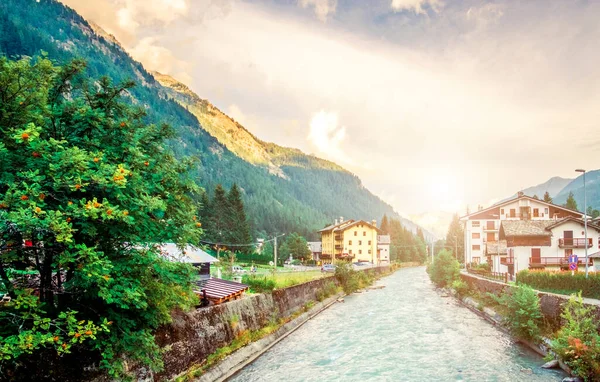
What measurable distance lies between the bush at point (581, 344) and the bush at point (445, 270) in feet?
144

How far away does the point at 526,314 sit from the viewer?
28.2 m

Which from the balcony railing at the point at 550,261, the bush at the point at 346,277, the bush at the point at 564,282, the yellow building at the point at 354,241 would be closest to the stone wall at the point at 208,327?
the bush at the point at 564,282

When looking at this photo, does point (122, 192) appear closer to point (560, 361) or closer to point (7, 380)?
point (7, 380)

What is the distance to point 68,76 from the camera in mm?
13547

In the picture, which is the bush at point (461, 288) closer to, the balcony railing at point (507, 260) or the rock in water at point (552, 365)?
the balcony railing at point (507, 260)

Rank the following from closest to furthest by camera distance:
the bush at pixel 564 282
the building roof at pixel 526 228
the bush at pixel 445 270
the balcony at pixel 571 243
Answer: the bush at pixel 564 282
the balcony at pixel 571 243
the building roof at pixel 526 228
the bush at pixel 445 270

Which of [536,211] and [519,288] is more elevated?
[536,211]

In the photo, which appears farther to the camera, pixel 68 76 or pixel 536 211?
pixel 536 211

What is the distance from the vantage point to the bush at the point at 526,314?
1080 inches

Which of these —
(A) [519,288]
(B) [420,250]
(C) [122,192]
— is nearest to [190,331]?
(C) [122,192]

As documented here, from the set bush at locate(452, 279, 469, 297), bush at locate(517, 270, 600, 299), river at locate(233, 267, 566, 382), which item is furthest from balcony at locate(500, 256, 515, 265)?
river at locate(233, 267, 566, 382)

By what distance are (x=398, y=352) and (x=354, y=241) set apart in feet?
316

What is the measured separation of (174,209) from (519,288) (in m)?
25.0

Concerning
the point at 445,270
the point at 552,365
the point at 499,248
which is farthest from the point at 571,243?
the point at 552,365
